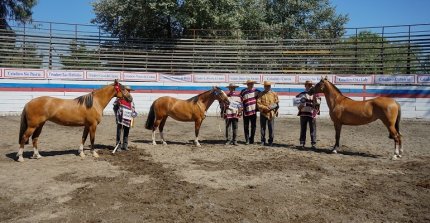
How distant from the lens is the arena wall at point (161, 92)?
1877 cm

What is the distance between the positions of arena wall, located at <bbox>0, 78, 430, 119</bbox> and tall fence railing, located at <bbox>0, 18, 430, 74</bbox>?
206 centimetres

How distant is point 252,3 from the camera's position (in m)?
31.3

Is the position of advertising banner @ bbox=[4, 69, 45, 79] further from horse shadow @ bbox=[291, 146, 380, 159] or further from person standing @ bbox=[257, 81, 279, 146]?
horse shadow @ bbox=[291, 146, 380, 159]

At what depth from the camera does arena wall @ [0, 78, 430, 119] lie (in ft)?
61.6

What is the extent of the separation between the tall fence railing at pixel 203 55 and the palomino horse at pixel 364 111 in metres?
11.4

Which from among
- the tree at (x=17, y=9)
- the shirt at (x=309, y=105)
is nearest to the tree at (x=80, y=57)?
the tree at (x=17, y=9)

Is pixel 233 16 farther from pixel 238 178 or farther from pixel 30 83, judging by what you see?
pixel 238 178

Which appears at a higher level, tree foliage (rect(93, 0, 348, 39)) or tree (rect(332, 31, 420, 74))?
tree foliage (rect(93, 0, 348, 39))

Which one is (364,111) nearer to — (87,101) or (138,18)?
(87,101)

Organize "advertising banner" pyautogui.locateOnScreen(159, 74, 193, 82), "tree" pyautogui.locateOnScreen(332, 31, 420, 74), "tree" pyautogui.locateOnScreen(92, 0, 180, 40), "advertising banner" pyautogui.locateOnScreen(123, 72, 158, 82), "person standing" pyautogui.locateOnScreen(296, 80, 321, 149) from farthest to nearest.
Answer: "tree" pyautogui.locateOnScreen(92, 0, 180, 40)
"tree" pyautogui.locateOnScreen(332, 31, 420, 74)
"advertising banner" pyautogui.locateOnScreen(159, 74, 193, 82)
"advertising banner" pyautogui.locateOnScreen(123, 72, 158, 82)
"person standing" pyautogui.locateOnScreen(296, 80, 321, 149)

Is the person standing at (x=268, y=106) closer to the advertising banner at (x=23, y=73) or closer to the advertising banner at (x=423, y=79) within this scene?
the advertising banner at (x=423, y=79)

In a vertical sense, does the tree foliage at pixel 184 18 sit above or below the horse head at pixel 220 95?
above

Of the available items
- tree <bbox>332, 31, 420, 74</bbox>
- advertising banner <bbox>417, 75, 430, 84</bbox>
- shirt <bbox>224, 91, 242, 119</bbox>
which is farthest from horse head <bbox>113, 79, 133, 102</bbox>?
tree <bbox>332, 31, 420, 74</bbox>

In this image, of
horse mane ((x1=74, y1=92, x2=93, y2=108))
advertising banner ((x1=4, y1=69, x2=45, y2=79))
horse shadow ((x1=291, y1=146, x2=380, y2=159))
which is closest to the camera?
horse mane ((x1=74, y1=92, x2=93, y2=108))
